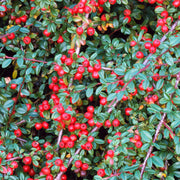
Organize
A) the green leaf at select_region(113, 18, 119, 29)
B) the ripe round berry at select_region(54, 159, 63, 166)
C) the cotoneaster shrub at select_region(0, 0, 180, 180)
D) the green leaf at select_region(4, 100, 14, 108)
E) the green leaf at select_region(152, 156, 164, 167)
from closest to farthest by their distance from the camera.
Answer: the green leaf at select_region(152, 156, 164, 167) < the cotoneaster shrub at select_region(0, 0, 180, 180) < the ripe round berry at select_region(54, 159, 63, 166) < the green leaf at select_region(4, 100, 14, 108) < the green leaf at select_region(113, 18, 119, 29)

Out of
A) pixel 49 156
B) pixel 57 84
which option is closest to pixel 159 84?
pixel 57 84

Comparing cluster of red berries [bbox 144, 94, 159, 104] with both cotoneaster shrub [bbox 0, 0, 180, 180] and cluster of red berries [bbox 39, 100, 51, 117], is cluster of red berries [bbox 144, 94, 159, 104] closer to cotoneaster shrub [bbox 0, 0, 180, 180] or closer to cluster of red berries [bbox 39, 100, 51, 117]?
cotoneaster shrub [bbox 0, 0, 180, 180]

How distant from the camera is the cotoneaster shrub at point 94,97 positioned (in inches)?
92.9

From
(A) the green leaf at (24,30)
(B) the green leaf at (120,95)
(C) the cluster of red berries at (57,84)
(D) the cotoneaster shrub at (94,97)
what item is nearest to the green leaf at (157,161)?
(D) the cotoneaster shrub at (94,97)

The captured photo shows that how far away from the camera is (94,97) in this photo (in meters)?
3.13

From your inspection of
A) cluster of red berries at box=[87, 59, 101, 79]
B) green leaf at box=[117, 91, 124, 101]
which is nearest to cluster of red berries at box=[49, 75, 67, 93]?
cluster of red berries at box=[87, 59, 101, 79]

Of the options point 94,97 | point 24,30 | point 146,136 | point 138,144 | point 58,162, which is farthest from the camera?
point 94,97

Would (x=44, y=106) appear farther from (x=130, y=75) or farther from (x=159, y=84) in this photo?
(x=159, y=84)

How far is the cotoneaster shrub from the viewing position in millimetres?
2359

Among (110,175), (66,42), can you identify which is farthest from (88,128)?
(66,42)

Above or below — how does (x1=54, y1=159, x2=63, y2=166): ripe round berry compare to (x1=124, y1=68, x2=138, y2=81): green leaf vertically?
below

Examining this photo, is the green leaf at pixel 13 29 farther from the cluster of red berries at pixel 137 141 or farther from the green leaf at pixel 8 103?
the cluster of red berries at pixel 137 141

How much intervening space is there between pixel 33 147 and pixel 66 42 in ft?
4.21

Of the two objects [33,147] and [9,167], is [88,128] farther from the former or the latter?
[9,167]
